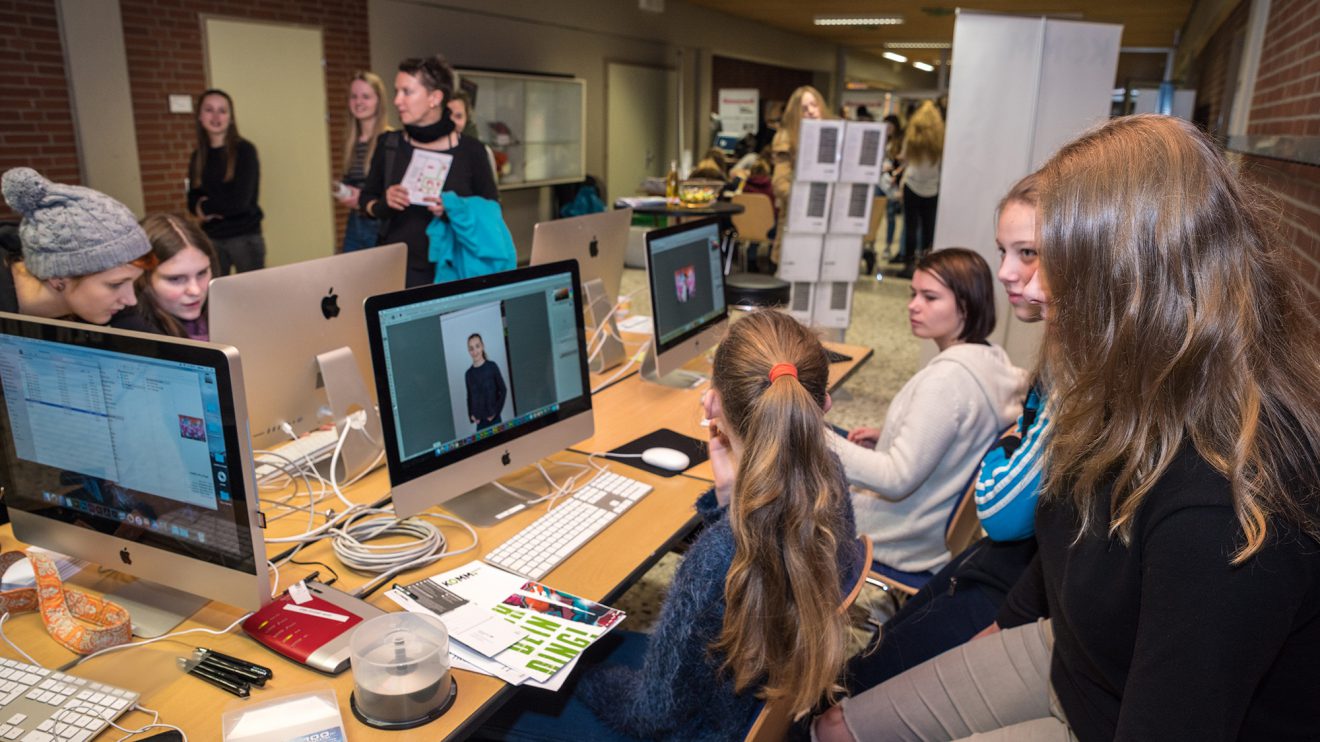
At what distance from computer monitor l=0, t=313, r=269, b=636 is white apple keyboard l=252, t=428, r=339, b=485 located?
0.46 metres

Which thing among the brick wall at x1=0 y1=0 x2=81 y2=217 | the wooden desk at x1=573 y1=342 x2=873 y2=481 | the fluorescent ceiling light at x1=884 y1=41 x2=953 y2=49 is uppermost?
the fluorescent ceiling light at x1=884 y1=41 x2=953 y2=49

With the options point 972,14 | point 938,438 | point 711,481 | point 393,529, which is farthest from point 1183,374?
point 972,14

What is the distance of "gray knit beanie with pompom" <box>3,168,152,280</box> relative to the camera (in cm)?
169

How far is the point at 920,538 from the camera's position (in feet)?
6.75

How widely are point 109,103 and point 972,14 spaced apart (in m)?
4.80

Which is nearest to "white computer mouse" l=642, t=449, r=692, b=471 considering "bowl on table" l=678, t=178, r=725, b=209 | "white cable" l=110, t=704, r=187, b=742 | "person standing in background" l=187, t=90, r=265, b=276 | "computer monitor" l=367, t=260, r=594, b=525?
"computer monitor" l=367, t=260, r=594, b=525

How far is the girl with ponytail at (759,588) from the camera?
1196 millimetres

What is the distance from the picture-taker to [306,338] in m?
1.80

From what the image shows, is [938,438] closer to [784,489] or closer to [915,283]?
[915,283]

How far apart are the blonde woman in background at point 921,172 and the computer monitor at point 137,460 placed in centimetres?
703

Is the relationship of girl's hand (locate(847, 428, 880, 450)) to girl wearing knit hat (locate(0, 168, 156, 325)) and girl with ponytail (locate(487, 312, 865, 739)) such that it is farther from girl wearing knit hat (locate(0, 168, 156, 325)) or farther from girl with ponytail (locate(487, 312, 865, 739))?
girl wearing knit hat (locate(0, 168, 156, 325))

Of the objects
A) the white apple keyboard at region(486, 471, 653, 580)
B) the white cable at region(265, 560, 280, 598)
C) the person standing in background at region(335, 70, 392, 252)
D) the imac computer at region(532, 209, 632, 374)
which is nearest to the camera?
the white cable at region(265, 560, 280, 598)

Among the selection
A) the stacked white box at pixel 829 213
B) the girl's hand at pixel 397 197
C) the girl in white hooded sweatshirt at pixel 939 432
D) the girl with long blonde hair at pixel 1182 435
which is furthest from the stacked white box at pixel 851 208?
the girl with long blonde hair at pixel 1182 435

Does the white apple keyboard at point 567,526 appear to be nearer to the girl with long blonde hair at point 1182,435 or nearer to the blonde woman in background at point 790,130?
the girl with long blonde hair at point 1182,435
